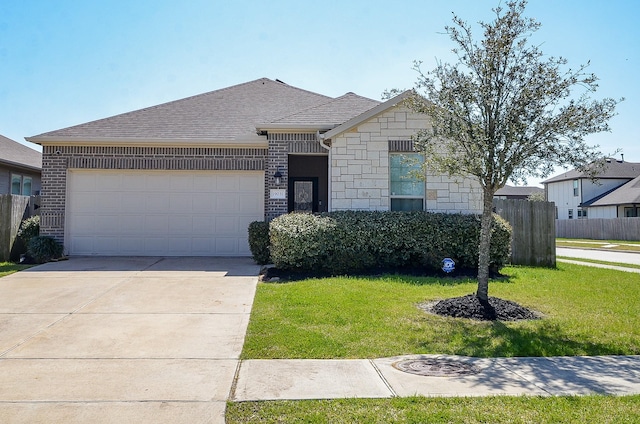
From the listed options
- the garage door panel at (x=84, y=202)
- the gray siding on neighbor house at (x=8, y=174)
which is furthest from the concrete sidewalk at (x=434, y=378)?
the gray siding on neighbor house at (x=8, y=174)

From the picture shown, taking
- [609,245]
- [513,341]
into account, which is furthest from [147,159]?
[609,245]

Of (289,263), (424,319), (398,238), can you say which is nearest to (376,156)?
(398,238)

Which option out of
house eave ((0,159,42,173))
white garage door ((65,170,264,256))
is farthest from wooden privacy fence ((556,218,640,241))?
house eave ((0,159,42,173))

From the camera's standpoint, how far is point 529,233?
11.8 metres

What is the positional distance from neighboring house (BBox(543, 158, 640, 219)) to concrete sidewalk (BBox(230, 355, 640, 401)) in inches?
1417

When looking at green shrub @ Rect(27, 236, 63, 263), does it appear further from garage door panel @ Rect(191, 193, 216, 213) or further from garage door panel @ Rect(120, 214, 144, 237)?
garage door panel @ Rect(191, 193, 216, 213)

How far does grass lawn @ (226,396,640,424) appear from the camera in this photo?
324 centimetres

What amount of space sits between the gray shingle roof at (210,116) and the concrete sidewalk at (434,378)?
8.30m

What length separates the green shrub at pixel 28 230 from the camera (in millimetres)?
11961

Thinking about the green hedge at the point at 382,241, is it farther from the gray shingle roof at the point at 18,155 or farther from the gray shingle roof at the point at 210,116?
the gray shingle roof at the point at 18,155

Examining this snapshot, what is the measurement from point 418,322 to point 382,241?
3.58 meters

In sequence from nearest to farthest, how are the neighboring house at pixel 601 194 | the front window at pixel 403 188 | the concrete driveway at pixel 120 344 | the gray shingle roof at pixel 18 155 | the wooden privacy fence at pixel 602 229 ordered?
1. the concrete driveway at pixel 120 344
2. the front window at pixel 403 188
3. the gray shingle roof at pixel 18 155
4. the wooden privacy fence at pixel 602 229
5. the neighboring house at pixel 601 194

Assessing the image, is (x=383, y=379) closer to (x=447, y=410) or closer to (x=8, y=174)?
(x=447, y=410)

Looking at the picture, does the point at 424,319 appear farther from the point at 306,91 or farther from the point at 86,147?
the point at 306,91
